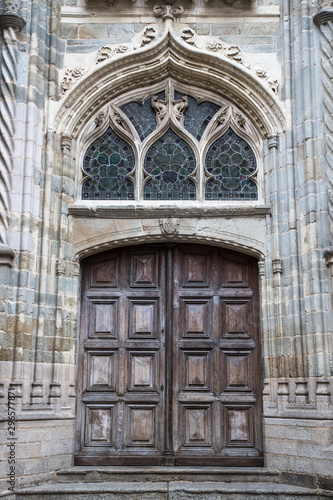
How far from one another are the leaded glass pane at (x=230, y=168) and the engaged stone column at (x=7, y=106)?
248 cm

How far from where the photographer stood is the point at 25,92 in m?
7.48

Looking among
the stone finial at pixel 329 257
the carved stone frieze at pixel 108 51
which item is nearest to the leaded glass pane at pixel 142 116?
the carved stone frieze at pixel 108 51

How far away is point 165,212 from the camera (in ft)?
25.2

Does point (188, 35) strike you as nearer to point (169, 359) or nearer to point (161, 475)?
point (169, 359)

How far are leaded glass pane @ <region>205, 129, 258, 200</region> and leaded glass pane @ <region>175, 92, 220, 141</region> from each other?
279 millimetres

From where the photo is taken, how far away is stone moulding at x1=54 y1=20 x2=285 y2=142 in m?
7.84

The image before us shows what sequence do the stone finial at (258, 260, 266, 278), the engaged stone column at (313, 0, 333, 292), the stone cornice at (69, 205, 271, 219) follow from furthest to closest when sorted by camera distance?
1. the stone cornice at (69, 205, 271, 219)
2. the stone finial at (258, 260, 266, 278)
3. the engaged stone column at (313, 0, 333, 292)

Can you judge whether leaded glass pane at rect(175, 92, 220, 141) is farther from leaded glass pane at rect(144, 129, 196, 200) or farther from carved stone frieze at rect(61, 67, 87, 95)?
carved stone frieze at rect(61, 67, 87, 95)

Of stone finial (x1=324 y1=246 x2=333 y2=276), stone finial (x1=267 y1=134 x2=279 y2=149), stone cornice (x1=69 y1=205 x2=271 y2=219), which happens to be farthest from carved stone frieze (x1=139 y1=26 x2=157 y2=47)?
stone finial (x1=324 y1=246 x2=333 y2=276)

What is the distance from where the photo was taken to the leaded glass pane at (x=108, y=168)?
313 inches

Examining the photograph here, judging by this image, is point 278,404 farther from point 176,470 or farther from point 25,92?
point 25,92

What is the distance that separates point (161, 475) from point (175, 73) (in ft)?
16.4

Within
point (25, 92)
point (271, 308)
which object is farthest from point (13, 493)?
point (25, 92)

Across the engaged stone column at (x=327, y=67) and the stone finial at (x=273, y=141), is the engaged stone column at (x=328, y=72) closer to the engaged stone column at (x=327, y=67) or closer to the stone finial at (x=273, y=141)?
the engaged stone column at (x=327, y=67)
